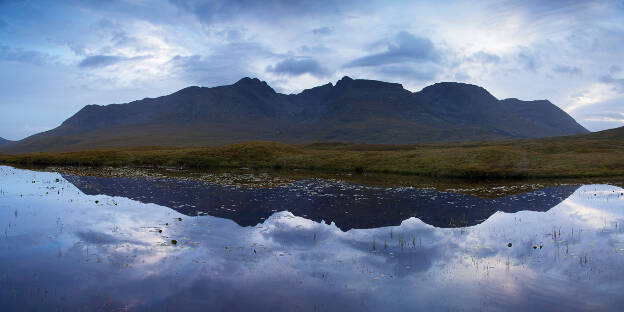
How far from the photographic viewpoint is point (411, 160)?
6812cm

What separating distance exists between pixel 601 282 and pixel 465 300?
6264 millimetres

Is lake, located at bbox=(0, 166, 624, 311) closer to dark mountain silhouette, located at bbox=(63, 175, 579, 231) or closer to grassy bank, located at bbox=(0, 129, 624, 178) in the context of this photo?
dark mountain silhouette, located at bbox=(63, 175, 579, 231)

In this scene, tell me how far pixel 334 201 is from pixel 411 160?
3536 cm

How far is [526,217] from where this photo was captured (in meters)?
29.4

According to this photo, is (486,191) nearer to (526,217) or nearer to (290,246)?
(526,217)

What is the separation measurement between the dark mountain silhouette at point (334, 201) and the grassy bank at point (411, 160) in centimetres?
1290

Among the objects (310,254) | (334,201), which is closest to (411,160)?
(334,201)

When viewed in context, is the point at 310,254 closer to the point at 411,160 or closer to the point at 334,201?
the point at 334,201

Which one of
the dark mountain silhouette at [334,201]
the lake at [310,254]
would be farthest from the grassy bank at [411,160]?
the lake at [310,254]

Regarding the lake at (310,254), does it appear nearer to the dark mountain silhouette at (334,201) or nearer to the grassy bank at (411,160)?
the dark mountain silhouette at (334,201)

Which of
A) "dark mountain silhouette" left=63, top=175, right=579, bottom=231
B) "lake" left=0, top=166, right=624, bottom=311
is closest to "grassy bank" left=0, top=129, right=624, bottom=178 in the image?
"dark mountain silhouette" left=63, top=175, right=579, bottom=231

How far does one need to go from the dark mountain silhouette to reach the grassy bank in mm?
12900

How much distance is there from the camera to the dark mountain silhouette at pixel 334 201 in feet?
95.9

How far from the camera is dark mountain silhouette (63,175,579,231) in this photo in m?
29.2
